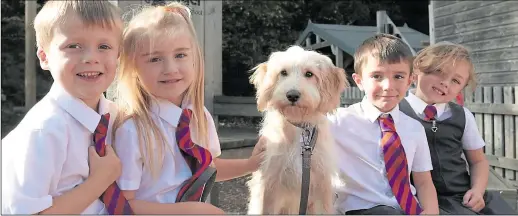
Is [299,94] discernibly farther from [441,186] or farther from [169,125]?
[441,186]

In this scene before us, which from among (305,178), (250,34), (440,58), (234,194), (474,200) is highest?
(250,34)

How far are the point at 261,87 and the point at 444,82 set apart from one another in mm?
1197

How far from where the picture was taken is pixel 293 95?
2881mm

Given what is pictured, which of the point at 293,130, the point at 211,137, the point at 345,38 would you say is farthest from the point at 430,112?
the point at 345,38

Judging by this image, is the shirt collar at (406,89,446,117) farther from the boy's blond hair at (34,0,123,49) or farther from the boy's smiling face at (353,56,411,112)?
the boy's blond hair at (34,0,123,49)

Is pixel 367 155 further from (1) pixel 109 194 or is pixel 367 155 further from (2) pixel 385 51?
(1) pixel 109 194

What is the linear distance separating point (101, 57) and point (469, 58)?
2429mm

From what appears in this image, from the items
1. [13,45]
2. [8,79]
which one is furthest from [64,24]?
[13,45]

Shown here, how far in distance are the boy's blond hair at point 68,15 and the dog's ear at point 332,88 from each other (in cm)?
137

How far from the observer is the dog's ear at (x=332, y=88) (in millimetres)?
3049

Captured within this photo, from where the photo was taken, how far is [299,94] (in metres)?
2.90

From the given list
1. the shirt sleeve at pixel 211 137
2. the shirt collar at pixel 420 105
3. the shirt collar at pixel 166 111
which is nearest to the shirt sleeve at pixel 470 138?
the shirt collar at pixel 420 105

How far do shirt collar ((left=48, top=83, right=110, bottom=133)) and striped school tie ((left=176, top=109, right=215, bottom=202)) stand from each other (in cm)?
42

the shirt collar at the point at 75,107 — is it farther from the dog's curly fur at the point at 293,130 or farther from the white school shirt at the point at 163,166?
the dog's curly fur at the point at 293,130
